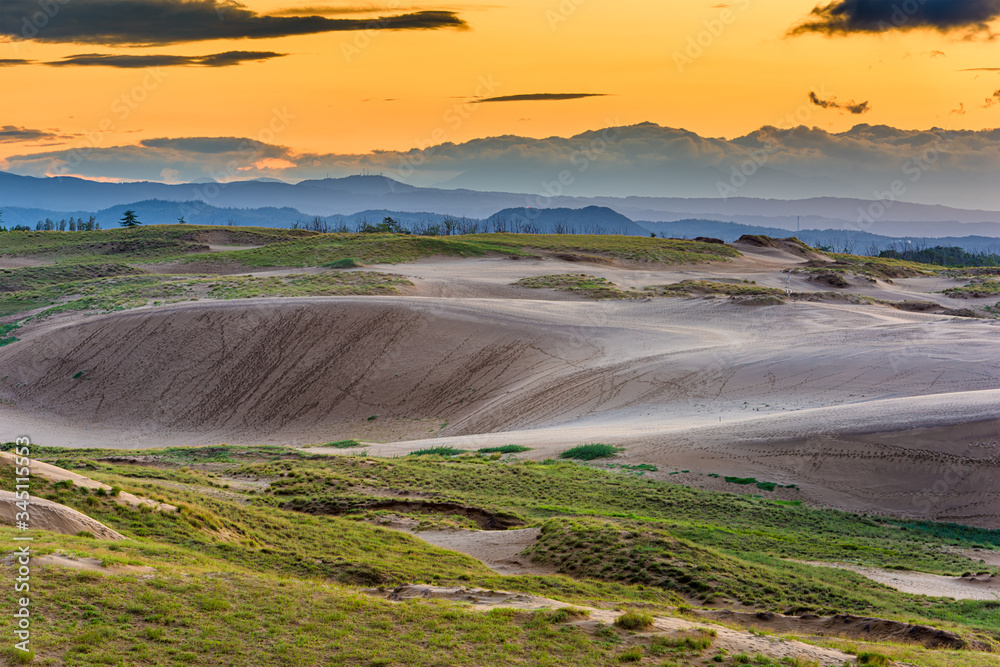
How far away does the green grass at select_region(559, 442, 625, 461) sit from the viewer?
2397 centimetres

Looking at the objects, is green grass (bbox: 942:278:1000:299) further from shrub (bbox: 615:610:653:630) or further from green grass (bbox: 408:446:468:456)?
shrub (bbox: 615:610:653:630)

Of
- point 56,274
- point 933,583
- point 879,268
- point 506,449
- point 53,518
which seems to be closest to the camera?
point 53,518

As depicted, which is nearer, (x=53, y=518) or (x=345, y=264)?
(x=53, y=518)

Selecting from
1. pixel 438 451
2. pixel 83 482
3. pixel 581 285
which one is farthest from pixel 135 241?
pixel 83 482

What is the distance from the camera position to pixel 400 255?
69.8 m

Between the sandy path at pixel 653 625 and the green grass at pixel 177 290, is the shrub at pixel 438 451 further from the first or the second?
the green grass at pixel 177 290

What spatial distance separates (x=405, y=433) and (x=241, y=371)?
1136 cm

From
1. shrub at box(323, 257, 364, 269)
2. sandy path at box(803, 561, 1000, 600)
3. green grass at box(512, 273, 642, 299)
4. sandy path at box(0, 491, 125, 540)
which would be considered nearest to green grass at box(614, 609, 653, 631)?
sandy path at box(803, 561, 1000, 600)

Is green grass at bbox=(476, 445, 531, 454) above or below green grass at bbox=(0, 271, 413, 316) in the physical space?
below

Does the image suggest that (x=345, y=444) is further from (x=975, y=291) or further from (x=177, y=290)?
(x=975, y=291)

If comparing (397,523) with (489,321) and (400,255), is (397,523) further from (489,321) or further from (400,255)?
(400,255)

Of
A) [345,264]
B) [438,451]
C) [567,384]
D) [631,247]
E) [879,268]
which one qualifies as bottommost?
[438,451]

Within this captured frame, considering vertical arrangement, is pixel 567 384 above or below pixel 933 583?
above

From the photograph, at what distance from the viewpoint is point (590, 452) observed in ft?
79.2
